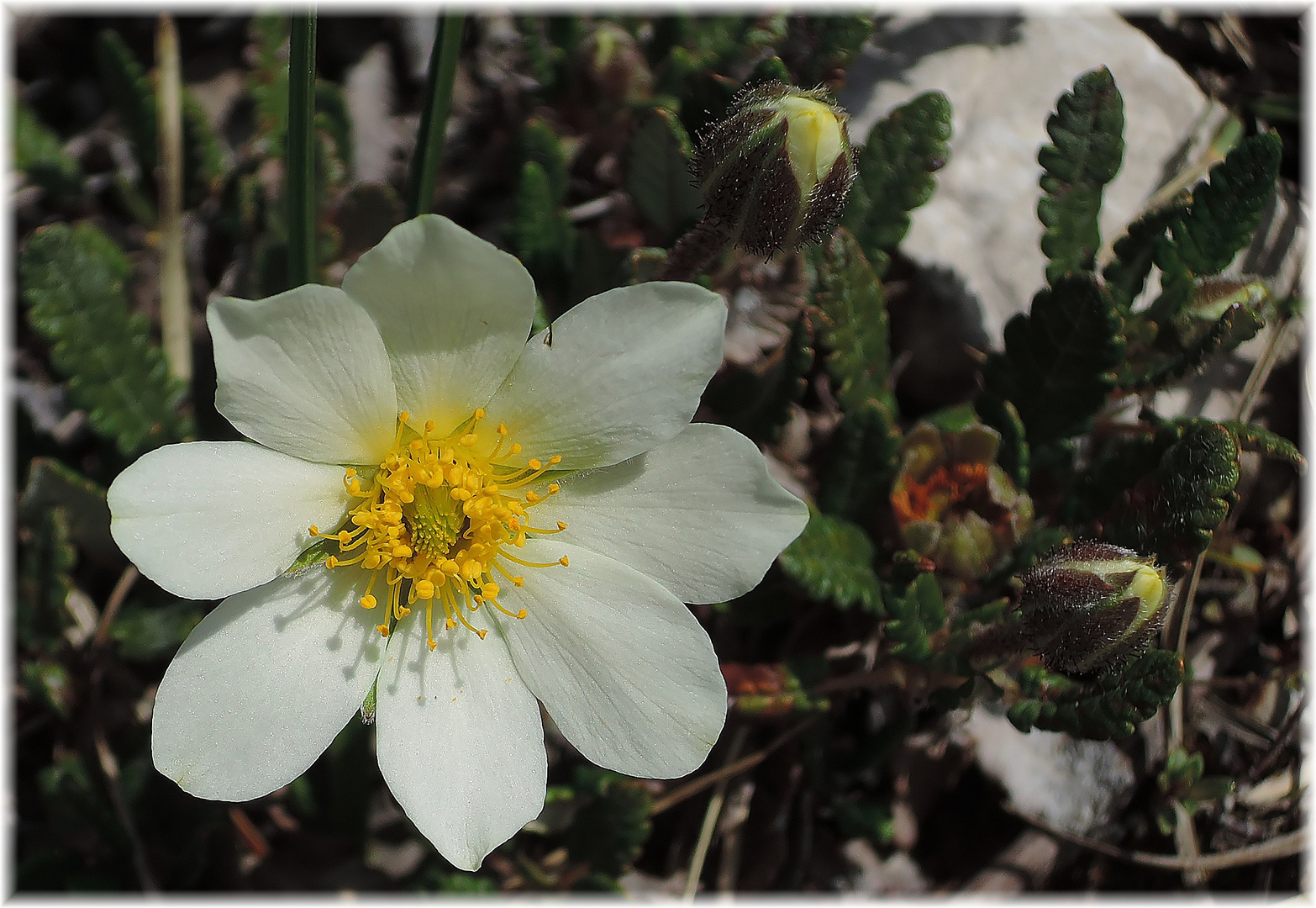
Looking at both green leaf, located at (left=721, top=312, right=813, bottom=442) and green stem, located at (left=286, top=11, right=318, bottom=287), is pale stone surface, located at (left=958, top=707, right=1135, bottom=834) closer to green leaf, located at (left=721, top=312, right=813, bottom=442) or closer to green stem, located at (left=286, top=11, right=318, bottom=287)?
green leaf, located at (left=721, top=312, right=813, bottom=442)

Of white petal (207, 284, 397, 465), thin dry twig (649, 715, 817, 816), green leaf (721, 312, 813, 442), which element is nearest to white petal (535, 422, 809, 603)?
white petal (207, 284, 397, 465)

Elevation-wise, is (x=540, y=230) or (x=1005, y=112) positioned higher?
(x=1005, y=112)

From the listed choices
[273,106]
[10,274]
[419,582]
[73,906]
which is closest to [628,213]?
[273,106]

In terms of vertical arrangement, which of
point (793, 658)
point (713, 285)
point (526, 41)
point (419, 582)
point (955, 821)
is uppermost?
point (526, 41)

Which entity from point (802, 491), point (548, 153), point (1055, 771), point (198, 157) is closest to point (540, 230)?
point (548, 153)

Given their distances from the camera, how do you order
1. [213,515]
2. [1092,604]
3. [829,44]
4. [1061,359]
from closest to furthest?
[213,515] → [1092,604] → [1061,359] → [829,44]

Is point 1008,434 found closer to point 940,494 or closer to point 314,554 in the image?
point 940,494

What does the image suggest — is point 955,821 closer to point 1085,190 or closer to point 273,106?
point 1085,190
